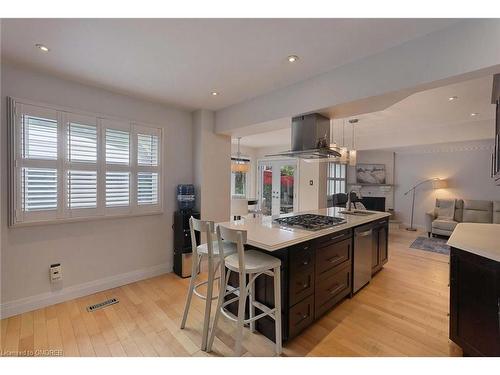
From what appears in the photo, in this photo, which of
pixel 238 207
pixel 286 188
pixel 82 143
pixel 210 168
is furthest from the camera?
pixel 286 188

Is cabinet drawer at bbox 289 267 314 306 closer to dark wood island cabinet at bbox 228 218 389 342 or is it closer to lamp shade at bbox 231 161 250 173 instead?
dark wood island cabinet at bbox 228 218 389 342

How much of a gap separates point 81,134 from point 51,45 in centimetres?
99

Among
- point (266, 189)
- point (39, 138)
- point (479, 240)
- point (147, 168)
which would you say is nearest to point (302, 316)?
point (479, 240)

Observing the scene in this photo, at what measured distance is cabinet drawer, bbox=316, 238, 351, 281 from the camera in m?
2.09

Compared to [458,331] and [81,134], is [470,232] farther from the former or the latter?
[81,134]

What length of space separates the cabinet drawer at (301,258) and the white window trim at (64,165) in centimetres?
218

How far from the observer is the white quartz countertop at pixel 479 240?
1499mm

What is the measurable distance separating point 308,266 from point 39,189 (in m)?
2.77

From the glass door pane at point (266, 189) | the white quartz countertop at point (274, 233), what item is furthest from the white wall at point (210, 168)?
the glass door pane at point (266, 189)

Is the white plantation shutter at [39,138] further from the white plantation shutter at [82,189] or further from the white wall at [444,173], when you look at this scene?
the white wall at [444,173]

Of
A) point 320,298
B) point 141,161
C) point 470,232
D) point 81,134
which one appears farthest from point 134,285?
point 470,232

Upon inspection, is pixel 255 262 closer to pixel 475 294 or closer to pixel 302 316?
pixel 302 316

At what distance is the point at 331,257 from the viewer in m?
2.24

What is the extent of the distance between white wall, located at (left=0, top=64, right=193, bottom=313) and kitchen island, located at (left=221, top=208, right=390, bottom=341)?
4.96 ft
